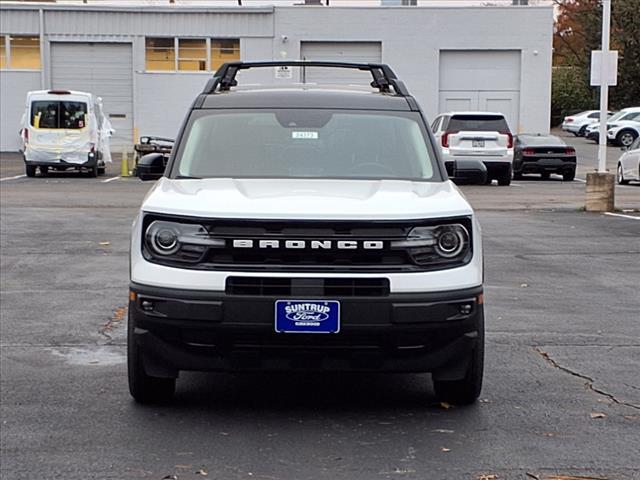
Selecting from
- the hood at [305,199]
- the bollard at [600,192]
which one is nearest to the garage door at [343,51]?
the bollard at [600,192]

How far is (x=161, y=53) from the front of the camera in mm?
44250

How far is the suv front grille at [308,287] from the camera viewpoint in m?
5.47

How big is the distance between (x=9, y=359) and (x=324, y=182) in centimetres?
275

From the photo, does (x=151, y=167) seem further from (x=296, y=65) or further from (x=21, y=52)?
(x=21, y=52)

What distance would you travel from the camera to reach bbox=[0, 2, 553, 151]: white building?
42500 millimetres

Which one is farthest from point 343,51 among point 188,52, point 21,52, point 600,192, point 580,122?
point 600,192

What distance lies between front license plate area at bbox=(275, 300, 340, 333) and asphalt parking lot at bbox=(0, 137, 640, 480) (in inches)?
24.2

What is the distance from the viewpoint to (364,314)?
5.45 meters

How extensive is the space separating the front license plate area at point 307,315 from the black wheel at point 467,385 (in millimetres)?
881

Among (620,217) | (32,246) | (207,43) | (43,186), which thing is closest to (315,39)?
(207,43)

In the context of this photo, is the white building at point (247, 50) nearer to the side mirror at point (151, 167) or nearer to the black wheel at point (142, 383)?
the side mirror at point (151, 167)

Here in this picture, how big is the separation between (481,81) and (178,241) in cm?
3833

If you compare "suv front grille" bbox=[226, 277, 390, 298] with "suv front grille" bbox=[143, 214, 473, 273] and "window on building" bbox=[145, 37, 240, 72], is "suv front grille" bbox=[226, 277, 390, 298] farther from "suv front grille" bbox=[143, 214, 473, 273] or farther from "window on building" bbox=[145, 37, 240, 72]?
"window on building" bbox=[145, 37, 240, 72]

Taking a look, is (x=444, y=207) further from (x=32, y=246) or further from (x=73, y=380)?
(x=32, y=246)
